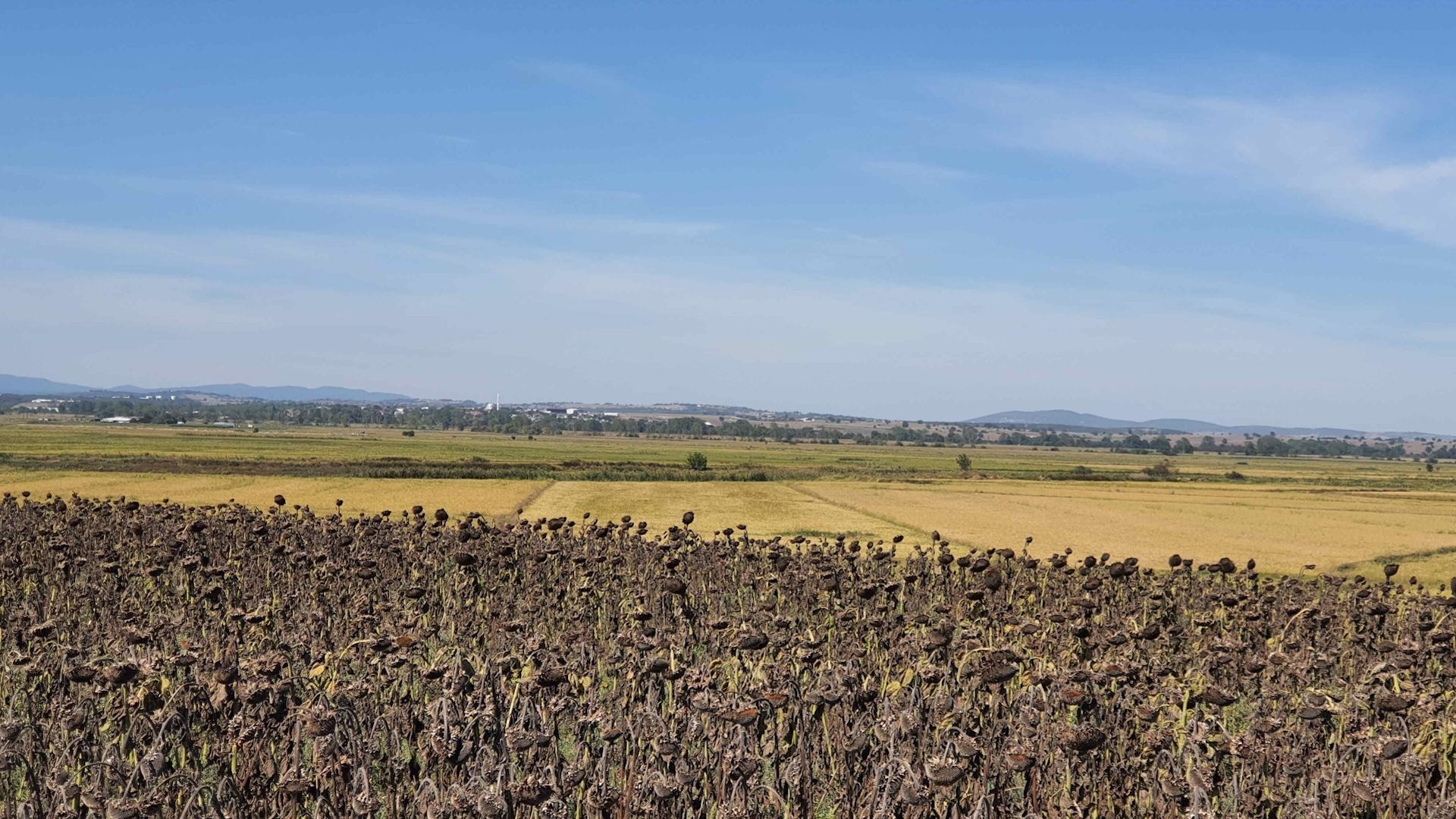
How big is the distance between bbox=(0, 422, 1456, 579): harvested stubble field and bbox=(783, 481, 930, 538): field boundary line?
0.12 m

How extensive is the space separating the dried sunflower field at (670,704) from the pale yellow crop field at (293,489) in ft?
94.6

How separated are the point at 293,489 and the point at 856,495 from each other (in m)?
31.0

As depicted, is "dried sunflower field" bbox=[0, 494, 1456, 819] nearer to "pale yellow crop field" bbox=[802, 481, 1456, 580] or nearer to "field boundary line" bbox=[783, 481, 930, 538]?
"pale yellow crop field" bbox=[802, 481, 1456, 580]

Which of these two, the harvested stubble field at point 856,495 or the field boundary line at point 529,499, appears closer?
the harvested stubble field at point 856,495

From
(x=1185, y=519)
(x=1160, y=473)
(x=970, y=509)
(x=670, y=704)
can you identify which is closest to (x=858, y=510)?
(x=970, y=509)

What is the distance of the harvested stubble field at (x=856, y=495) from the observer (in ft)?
125

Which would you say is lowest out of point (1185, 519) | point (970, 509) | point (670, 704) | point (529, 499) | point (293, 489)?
point (293, 489)

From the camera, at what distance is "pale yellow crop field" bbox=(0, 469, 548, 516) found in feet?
147

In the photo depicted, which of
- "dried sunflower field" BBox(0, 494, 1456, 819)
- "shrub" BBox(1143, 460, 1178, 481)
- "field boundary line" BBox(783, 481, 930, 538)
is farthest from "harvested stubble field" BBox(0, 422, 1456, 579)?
"dried sunflower field" BBox(0, 494, 1456, 819)

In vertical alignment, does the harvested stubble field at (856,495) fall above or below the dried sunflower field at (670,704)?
below

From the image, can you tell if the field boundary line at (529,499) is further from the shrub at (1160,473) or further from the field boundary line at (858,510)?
the shrub at (1160,473)

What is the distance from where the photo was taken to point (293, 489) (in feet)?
181

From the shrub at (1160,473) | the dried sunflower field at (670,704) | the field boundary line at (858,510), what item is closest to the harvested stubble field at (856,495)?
the field boundary line at (858,510)

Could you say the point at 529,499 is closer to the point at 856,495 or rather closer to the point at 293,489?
the point at 293,489
